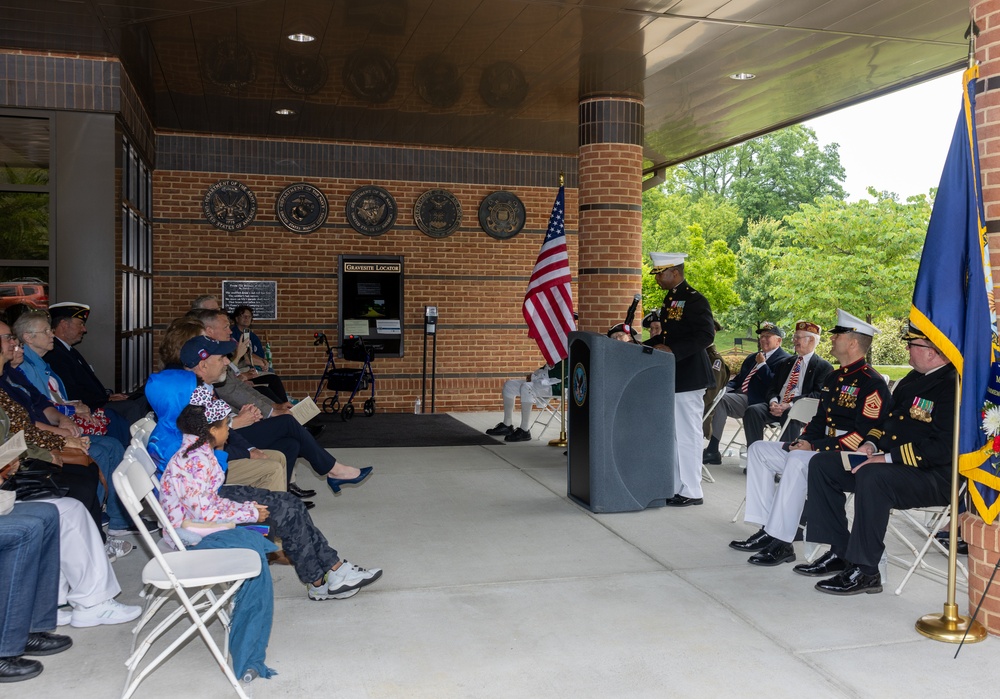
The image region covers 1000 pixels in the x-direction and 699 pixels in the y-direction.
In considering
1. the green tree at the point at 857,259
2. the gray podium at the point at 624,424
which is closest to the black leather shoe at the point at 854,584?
the gray podium at the point at 624,424

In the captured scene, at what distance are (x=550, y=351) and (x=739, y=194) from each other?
33322mm

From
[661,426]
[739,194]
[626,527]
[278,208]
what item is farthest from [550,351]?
[739,194]

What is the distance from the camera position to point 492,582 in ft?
15.1

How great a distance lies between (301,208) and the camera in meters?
11.5

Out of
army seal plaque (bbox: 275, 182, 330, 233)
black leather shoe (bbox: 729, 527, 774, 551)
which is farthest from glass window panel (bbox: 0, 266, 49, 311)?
black leather shoe (bbox: 729, 527, 774, 551)

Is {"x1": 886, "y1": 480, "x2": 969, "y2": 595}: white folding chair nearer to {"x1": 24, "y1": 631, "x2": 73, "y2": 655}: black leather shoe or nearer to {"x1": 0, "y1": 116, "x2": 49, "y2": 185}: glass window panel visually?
{"x1": 24, "y1": 631, "x2": 73, "y2": 655}: black leather shoe

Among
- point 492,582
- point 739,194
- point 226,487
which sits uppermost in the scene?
point 739,194

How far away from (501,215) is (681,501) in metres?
6.65

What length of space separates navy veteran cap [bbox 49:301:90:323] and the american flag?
3.83m

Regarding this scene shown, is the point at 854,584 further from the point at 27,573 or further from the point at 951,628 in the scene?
the point at 27,573

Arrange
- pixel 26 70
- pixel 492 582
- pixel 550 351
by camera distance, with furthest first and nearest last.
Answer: pixel 550 351 → pixel 26 70 → pixel 492 582

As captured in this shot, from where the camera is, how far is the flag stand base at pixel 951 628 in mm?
3771

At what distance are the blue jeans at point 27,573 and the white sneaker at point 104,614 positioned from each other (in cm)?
26

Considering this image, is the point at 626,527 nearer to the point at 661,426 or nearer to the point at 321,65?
the point at 661,426
